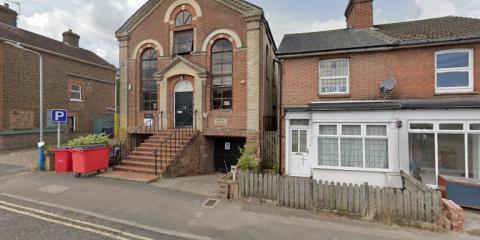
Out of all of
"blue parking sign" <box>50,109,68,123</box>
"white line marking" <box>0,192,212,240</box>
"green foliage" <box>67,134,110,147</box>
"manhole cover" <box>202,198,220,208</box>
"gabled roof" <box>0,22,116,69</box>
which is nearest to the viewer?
"white line marking" <box>0,192,212,240</box>

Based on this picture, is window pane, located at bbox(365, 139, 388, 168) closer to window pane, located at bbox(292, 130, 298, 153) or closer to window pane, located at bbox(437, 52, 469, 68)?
window pane, located at bbox(292, 130, 298, 153)

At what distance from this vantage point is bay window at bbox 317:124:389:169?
28.8 feet

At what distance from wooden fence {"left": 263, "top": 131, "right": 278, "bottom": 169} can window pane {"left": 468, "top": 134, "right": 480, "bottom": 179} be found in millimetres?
7068

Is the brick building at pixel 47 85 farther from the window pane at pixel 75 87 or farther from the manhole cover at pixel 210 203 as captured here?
the manhole cover at pixel 210 203

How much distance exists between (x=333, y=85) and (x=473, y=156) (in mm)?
5325

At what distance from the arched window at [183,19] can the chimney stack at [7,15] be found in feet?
54.9

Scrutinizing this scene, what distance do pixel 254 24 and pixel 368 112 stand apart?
6.74 meters

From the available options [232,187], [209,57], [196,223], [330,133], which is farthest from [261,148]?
[196,223]

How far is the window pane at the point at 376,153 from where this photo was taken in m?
8.70

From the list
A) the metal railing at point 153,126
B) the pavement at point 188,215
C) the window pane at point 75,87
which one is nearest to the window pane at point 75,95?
the window pane at point 75,87

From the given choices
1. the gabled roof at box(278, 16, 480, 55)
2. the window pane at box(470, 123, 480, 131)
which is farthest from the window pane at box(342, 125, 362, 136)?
the gabled roof at box(278, 16, 480, 55)

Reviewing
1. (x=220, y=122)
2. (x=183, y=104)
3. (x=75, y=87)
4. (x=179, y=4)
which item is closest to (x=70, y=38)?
(x=75, y=87)

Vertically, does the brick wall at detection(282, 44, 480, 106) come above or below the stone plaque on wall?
above

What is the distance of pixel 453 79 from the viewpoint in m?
9.41
